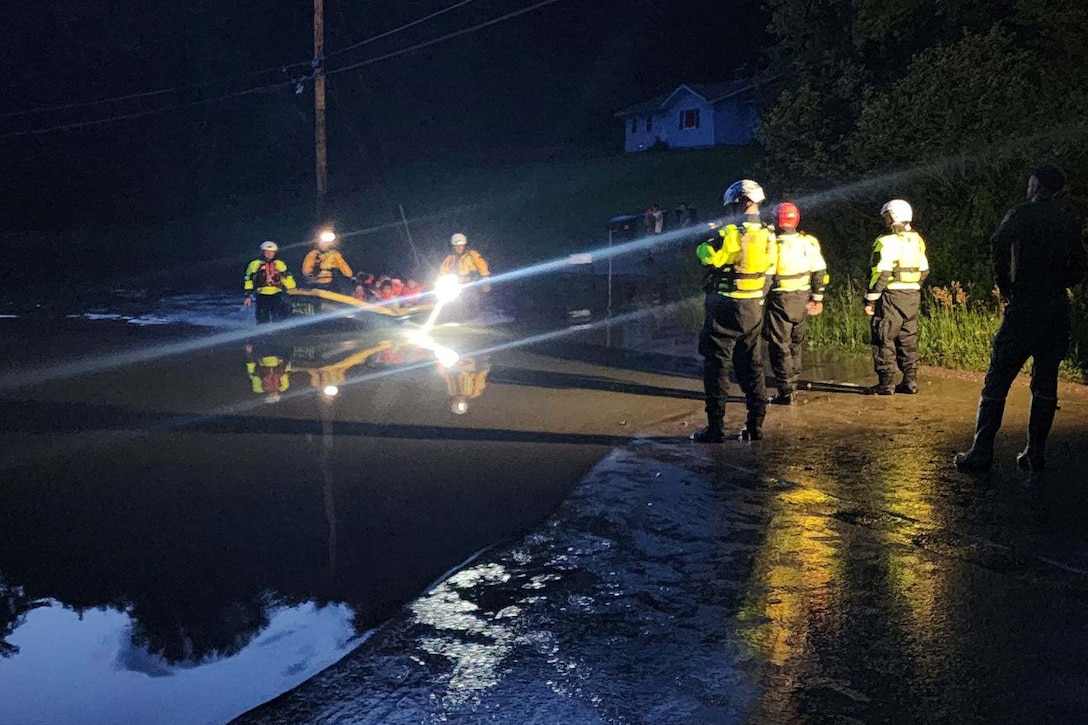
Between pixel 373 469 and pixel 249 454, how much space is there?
1271 mm

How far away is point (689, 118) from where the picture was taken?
213 feet

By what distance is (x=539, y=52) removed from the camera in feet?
262

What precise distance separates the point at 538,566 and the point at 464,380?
6676 mm

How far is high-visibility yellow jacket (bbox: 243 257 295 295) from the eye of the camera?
58.3 feet

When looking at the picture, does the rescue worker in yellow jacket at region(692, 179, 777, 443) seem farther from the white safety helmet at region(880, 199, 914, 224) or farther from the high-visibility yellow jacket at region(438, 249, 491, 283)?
the high-visibility yellow jacket at region(438, 249, 491, 283)

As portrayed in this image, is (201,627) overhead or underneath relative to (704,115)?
underneath

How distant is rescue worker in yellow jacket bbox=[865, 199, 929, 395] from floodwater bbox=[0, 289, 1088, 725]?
45 centimetres

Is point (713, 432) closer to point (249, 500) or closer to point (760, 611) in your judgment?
point (249, 500)

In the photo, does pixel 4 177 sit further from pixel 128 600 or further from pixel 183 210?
pixel 128 600

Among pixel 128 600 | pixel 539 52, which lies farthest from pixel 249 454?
pixel 539 52

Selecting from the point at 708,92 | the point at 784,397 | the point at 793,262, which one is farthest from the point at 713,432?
the point at 708,92

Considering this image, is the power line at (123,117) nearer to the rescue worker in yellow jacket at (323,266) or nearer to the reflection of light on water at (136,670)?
the rescue worker in yellow jacket at (323,266)

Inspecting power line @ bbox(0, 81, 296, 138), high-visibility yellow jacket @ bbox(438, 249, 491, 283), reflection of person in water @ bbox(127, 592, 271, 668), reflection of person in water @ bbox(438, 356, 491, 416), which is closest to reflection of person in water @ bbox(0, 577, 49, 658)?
reflection of person in water @ bbox(127, 592, 271, 668)

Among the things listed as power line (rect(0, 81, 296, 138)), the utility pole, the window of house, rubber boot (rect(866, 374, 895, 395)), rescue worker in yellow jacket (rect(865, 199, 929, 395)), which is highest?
the window of house
